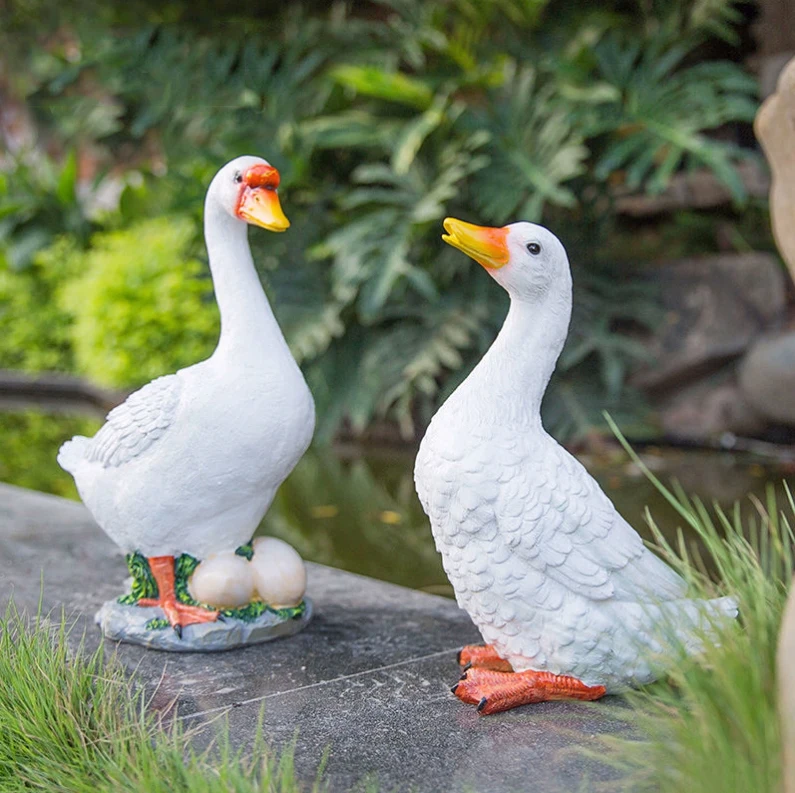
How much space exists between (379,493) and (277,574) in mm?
2580

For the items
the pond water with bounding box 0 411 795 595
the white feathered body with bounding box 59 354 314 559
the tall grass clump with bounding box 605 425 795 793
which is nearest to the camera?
the tall grass clump with bounding box 605 425 795 793

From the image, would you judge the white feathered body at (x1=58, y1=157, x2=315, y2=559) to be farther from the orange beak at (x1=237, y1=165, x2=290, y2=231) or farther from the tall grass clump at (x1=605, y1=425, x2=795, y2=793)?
the tall grass clump at (x1=605, y1=425, x2=795, y2=793)

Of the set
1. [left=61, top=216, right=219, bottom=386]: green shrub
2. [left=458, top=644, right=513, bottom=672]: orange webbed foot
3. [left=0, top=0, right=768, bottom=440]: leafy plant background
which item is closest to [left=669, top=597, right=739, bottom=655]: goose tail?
[left=458, top=644, right=513, bottom=672]: orange webbed foot

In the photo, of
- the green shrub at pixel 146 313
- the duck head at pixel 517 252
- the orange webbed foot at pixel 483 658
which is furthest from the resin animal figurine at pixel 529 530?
the green shrub at pixel 146 313

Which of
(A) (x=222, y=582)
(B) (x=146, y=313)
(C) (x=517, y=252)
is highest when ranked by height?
(C) (x=517, y=252)

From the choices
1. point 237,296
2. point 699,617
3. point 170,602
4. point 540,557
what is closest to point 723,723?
point 699,617

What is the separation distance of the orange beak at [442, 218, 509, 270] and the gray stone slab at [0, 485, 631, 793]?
880 millimetres

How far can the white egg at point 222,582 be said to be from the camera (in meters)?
2.43

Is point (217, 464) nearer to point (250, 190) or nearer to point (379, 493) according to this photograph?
point (250, 190)

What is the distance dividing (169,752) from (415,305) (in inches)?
174

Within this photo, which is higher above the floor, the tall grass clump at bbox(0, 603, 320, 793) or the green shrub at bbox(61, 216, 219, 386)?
the tall grass clump at bbox(0, 603, 320, 793)

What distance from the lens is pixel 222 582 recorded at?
243cm

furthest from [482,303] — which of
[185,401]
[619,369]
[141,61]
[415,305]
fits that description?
[185,401]

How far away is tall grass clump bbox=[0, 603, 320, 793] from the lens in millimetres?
1689
